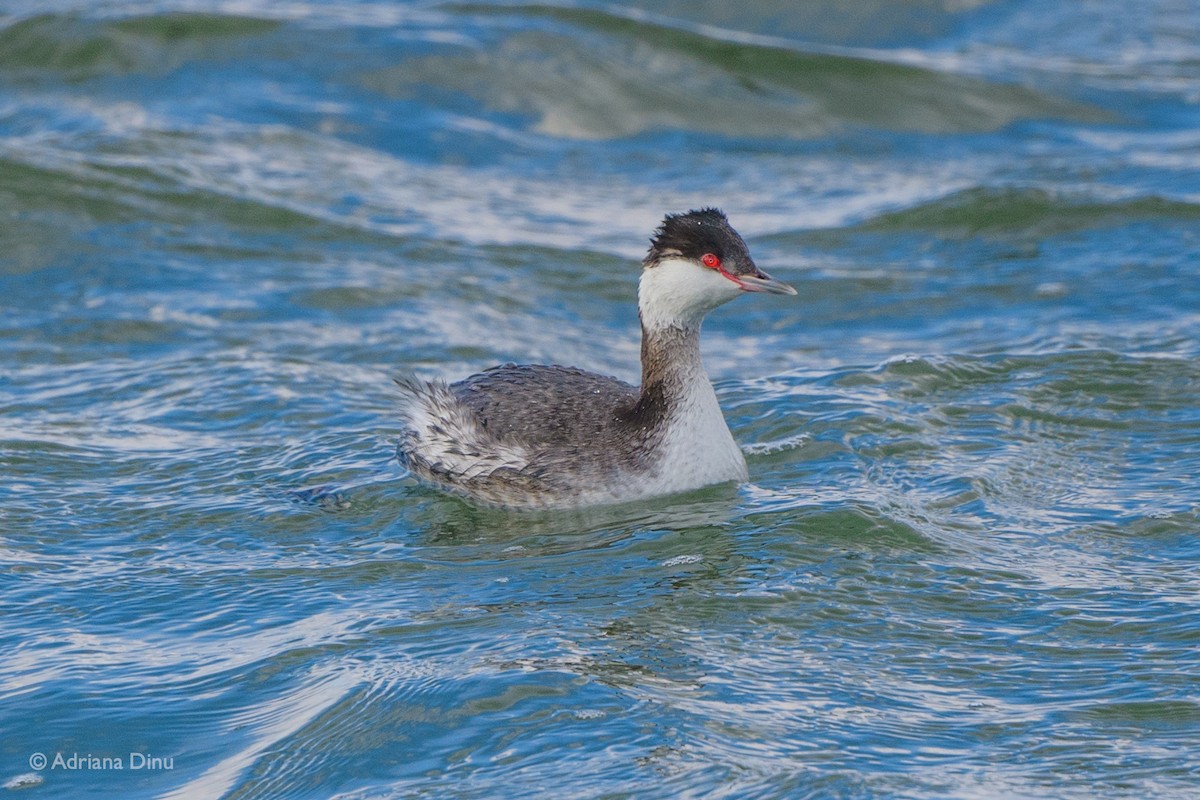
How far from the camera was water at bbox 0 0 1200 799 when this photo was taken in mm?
6168

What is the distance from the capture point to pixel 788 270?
13.0 meters

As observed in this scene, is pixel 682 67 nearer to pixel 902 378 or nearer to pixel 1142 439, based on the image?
pixel 902 378

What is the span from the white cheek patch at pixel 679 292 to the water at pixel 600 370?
97 centimetres

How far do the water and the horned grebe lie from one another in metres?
0.19

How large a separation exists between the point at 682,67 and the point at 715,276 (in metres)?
9.89

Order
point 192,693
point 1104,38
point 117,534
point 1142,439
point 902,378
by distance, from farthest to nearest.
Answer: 1. point 1104,38
2. point 902,378
3. point 1142,439
4. point 117,534
5. point 192,693

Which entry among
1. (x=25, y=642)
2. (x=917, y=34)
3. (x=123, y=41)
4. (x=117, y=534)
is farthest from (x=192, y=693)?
(x=917, y=34)

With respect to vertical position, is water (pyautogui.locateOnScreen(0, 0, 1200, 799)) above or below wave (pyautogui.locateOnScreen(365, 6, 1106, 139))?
below

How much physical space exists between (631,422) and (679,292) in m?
0.69

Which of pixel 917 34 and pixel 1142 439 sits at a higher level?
pixel 917 34

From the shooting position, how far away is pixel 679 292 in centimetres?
837

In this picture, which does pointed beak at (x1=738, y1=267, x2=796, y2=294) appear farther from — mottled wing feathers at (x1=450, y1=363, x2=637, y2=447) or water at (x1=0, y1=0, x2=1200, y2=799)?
water at (x1=0, y1=0, x2=1200, y2=799)

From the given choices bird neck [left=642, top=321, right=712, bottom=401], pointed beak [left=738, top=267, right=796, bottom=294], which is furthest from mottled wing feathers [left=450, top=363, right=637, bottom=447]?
pointed beak [left=738, top=267, right=796, bottom=294]

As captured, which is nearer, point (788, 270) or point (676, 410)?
point (676, 410)
